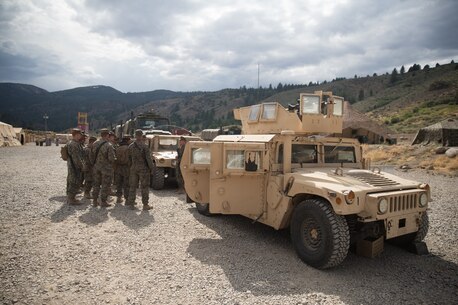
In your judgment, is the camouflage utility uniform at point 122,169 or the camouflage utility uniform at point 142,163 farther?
the camouflage utility uniform at point 122,169

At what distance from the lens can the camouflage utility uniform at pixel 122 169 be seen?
7.81m

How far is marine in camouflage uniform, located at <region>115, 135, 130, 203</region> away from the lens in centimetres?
782

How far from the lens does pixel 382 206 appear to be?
4039mm

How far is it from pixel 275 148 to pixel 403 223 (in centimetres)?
207

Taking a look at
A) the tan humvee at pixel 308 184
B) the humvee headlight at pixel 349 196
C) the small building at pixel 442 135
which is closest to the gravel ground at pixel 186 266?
the tan humvee at pixel 308 184

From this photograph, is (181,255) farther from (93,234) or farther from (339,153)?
(339,153)

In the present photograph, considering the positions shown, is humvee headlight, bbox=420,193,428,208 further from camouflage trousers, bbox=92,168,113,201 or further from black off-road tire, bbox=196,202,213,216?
camouflage trousers, bbox=92,168,113,201

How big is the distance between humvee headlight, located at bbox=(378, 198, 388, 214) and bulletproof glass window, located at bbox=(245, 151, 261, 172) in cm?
175

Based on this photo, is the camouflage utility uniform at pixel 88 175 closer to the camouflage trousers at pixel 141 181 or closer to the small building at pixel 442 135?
the camouflage trousers at pixel 141 181

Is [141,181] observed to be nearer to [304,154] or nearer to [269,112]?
[269,112]

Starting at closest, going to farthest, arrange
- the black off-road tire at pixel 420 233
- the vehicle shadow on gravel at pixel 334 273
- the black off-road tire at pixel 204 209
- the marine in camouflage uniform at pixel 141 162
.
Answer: the vehicle shadow on gravel at pixel 334 273
the black off-road tire at pixel 420 233
the black off-road tire at pixel 204 209
the marine in camouflage uniform at pixel 141 162

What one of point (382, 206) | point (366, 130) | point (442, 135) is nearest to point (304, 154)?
point (382, 206)

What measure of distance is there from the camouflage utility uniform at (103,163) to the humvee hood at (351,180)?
4.39 metres

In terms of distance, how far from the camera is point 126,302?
11.2ft
